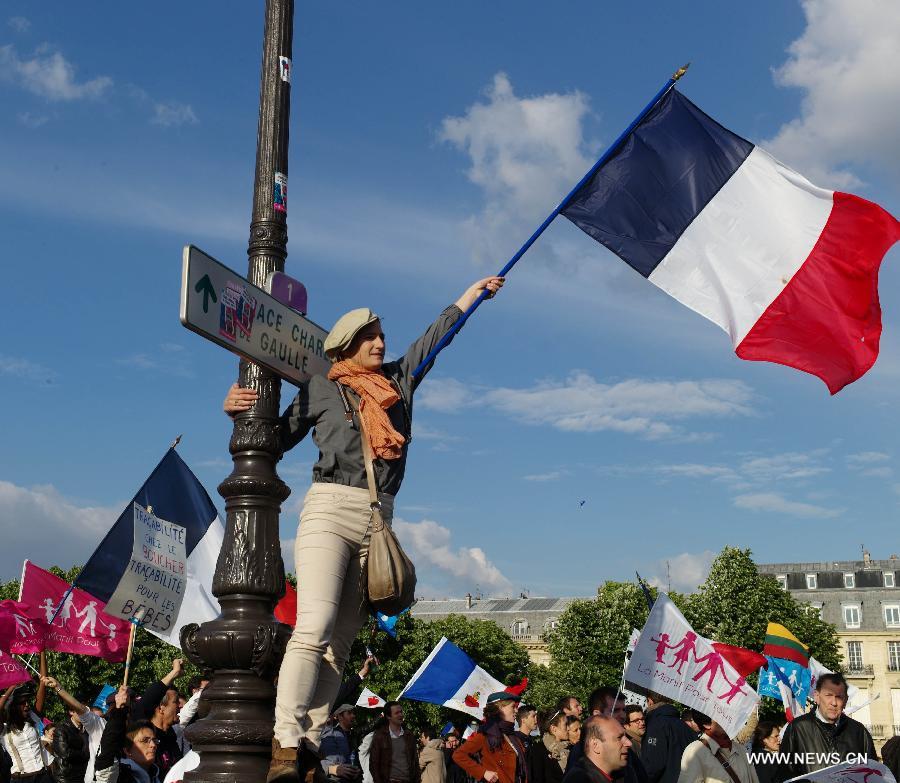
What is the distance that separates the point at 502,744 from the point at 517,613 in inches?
4251

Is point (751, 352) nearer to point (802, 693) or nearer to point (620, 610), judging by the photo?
point (802, 693)

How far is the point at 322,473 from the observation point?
490 cm

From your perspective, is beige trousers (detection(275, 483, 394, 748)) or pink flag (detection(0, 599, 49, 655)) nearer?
beige trousers (detection(275, 483, 394, 748))

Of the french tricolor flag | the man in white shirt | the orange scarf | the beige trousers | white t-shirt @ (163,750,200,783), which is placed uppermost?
the french tricolor flag

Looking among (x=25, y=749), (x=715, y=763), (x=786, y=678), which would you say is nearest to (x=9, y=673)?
(x=25, y=749)

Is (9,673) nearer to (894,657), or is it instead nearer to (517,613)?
(894,657)

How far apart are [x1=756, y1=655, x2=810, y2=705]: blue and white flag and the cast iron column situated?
15.3 m

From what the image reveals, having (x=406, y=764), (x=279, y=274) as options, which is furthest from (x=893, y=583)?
(x=279, y=274)

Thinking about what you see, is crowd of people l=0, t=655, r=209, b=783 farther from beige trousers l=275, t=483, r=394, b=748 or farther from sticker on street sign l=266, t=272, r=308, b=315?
sticker on street sign l=266, t=272, r=308, b=315

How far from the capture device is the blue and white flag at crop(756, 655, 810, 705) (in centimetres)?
1911

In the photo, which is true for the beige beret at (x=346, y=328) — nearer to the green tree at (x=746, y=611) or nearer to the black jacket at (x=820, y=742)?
the black jacket at (x=820, y=742)

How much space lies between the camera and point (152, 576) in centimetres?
1160

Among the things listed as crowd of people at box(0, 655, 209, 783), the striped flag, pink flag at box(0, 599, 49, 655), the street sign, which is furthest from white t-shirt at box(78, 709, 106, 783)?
the striped flag

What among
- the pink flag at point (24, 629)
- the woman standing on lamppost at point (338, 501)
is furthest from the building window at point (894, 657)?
the woman standing on lamppost at point (338, 501)
